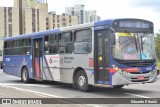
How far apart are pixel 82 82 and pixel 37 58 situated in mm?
4917

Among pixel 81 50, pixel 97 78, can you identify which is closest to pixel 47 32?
pixel 81 50

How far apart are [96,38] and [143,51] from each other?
187 centimetres

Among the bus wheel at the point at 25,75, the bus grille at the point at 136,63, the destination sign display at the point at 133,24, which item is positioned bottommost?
the bus wheel at the point at 25,75

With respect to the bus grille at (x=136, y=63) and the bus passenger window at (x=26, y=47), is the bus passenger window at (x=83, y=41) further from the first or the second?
the bus passenger window at (x=26, y=47)

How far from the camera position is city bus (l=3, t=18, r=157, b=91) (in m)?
14.3

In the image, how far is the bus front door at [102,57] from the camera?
47.9 ft

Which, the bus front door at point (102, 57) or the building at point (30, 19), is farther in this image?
the building at point (30, 19)

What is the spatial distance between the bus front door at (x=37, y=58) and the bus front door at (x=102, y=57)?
5444 mm

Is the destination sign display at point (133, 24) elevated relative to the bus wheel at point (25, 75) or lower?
elevated

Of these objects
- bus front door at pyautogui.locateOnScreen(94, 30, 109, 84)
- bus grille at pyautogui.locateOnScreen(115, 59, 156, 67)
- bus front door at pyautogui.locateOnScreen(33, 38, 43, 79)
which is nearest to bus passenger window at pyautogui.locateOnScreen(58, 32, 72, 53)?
bus front door at pyautogui.locateOnScreen(94, 30, 109, 84)

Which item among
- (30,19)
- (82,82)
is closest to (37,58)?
(82,82)

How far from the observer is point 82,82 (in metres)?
16.1

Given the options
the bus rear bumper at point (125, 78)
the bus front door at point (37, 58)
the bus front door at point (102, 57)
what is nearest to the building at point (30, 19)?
the bus front door at point (37, 58)

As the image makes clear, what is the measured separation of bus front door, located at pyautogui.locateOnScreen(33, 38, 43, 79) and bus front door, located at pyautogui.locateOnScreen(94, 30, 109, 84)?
17.9 ft
